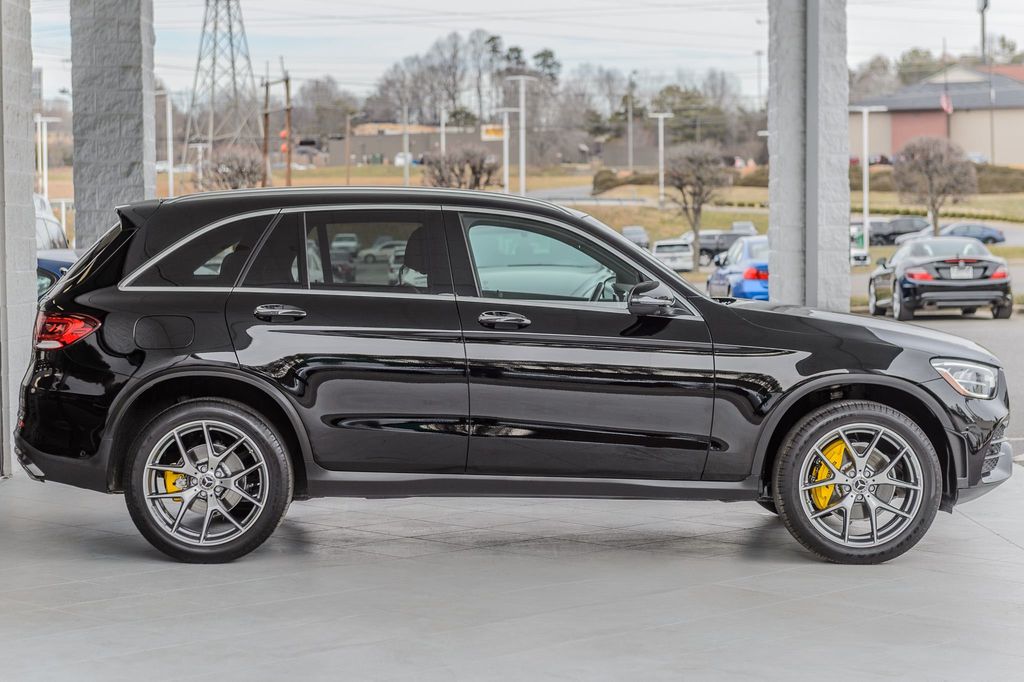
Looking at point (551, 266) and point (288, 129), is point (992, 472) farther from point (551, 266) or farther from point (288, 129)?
point (288, 129)

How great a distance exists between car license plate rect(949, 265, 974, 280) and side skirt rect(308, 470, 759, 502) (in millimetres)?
18542

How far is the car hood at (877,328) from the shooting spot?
682 cm

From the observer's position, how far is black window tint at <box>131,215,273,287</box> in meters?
6.83

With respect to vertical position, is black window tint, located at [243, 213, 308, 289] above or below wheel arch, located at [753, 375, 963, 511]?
above

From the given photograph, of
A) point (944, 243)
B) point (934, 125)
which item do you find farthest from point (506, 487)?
point (934, 125)

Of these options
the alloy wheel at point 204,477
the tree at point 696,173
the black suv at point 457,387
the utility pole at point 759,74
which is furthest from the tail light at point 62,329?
the utility pole at point 759,74

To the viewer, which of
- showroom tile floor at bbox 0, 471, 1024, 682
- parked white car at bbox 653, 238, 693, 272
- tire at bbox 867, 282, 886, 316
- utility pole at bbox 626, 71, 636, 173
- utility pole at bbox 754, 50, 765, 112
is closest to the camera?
showroom tile floor at bbox 0, 471, 1024, 682

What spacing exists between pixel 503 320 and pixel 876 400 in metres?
1.87

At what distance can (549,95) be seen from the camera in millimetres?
109438

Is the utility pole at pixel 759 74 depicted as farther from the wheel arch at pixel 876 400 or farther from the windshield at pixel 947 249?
the wheel arch at pixel 876 400

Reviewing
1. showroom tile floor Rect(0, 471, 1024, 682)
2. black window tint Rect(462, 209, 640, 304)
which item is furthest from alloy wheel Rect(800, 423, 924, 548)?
black window tint Rect(462, 209, 640, 304)

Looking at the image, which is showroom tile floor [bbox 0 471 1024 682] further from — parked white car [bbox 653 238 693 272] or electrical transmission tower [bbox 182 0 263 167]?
electrical transmission tower [bbox 182 0 263 167]

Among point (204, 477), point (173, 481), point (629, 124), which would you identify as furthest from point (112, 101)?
point (629, 124)

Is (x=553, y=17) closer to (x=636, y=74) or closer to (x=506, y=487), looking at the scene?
(x=636, y=74)
